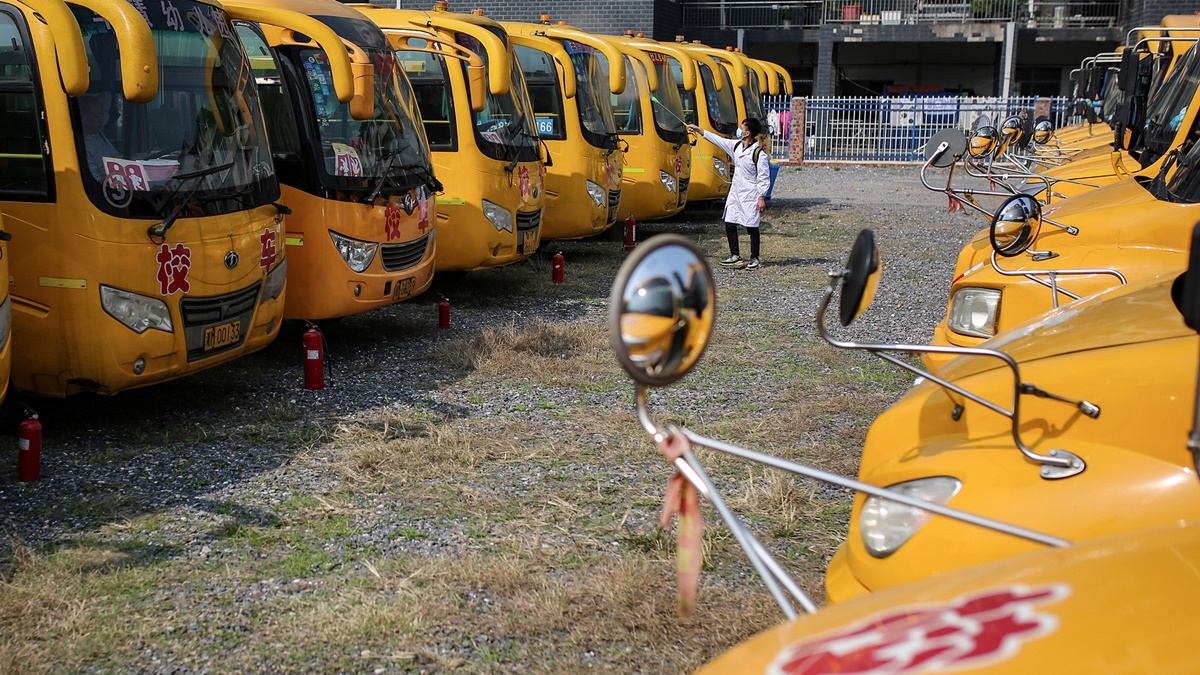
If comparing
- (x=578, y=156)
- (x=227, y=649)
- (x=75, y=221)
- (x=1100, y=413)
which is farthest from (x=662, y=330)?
(x=578, y=156)

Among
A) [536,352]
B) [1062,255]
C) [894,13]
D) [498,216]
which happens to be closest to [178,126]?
[536,352]

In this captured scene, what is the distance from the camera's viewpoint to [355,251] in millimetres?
7898

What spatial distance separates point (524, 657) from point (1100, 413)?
6.73 ft

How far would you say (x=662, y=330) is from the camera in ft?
6.88

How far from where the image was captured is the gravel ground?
193 inches

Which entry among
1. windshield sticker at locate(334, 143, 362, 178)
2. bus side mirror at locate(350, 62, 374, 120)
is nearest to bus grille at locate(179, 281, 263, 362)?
bus side mirror at locate(350, 62, 374, 120)

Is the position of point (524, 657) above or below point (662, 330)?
below

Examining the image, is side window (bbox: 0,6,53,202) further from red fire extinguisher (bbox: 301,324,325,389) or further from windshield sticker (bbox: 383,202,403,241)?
windshield sticker (bbox: 383,202,403,241)

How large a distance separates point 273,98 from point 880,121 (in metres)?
24.7

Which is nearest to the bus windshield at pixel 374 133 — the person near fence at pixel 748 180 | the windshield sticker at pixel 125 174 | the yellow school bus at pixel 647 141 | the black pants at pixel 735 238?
the windshield sticker at pixel 125 174

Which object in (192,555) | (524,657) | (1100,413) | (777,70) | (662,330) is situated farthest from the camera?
(777,70)

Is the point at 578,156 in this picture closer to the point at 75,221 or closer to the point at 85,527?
the point at 75,221

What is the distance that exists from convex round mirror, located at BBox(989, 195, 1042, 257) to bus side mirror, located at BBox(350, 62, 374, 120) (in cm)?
374

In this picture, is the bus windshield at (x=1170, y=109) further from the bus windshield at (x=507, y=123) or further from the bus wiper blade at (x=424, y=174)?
the bus wiper blade at (x=424, y=174)
